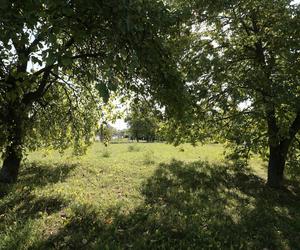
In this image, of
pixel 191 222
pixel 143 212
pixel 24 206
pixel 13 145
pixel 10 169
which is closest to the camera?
pixel 191 222

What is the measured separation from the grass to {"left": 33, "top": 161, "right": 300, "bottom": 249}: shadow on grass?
2 centimetres

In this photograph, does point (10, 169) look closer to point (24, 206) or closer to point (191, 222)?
point (24, 206)

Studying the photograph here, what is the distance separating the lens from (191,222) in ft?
28.9

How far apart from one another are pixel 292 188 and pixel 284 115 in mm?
4475

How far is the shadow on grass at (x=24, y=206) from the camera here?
7590 mm

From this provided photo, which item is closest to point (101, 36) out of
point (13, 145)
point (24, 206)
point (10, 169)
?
point (24, 206)

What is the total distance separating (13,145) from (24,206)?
241 cm

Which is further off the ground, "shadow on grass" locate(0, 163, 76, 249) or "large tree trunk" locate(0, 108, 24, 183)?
"large tree trunk" locate(0, 108, 24, 183)

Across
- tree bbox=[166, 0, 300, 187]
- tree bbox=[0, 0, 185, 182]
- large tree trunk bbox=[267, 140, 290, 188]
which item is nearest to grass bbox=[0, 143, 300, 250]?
large tree trunk bbox=[267, 140, 290, 188]

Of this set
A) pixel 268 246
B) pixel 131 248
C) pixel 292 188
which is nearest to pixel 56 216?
pixel 131 248

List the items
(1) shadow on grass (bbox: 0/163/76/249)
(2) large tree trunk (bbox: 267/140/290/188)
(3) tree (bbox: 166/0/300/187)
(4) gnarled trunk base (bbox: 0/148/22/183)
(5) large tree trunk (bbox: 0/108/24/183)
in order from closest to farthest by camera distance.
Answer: (1) shadow on grass (bbox: 0/163/76/249), (5) large tree trunk (bbox: 0/108/24/183), (3) tree (bbox: 166/0/300/187), (4) gnarled trunk base (bbox: 0/148/22/183), (2) large tree trunk (bbox: 267/140/290/188)

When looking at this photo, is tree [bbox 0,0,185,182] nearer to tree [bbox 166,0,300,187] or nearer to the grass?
the grass

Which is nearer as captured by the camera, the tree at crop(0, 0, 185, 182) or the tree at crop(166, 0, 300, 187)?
the tree at crop(0, 0, 185, 182)

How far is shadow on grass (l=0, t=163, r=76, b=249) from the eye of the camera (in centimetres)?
759
